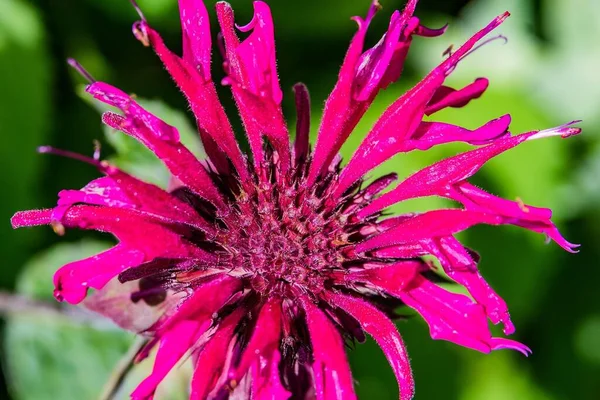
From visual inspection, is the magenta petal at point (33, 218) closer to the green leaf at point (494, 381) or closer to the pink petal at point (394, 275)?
the pink petal at point (394, 275)

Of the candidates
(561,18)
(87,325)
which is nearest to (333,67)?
(561,18)

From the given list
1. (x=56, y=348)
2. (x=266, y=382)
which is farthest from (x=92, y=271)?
(x=56, y=348)

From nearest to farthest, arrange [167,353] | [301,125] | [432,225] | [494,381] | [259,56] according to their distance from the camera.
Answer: [167,353], [432,225], [259,56], [301,125], [494,381]

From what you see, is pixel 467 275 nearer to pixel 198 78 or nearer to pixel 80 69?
pixel 198 78

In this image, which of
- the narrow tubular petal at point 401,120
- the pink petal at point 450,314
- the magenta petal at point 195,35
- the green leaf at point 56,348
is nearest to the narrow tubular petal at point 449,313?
the pink petal at point 450,314

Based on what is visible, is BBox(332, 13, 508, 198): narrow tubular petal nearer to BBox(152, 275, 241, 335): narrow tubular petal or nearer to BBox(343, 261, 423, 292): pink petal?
BBox(343, 261, 423, 292): pink petal

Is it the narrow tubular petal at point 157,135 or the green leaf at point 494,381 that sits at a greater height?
the narrow tubular petal at point 157,135

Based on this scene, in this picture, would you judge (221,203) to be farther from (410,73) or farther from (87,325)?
(410,73)
